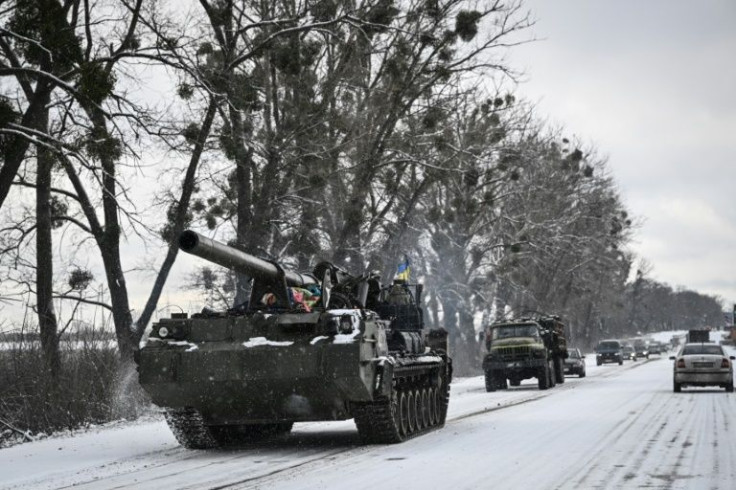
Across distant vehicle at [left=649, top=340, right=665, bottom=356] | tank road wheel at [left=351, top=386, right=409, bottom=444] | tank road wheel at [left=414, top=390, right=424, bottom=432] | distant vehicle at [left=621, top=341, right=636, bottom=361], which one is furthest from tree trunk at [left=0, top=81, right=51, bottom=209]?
distant vehicle at [left=649, top=340, right=665, bottom=356]

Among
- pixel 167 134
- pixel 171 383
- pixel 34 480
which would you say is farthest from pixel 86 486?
pixel 167 134

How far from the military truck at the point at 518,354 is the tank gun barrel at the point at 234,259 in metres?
17.5

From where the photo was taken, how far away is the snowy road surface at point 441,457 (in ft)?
36.4

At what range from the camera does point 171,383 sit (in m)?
14.5

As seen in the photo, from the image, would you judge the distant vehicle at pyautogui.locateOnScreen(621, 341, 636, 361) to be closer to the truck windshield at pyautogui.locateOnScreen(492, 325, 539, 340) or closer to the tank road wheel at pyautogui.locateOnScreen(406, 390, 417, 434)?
the truck windshield at pyautogui.locateOnScreen(492, 325, 539, 340)

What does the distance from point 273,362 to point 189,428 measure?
1.86m

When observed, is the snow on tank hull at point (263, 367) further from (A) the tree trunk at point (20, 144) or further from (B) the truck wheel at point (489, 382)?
(B) the truck wheel at point (489, 382)

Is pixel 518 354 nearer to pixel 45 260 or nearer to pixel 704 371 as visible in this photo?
pixel 704 371

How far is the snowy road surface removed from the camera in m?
11.1

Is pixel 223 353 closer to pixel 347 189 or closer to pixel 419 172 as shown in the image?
pixel 347 189

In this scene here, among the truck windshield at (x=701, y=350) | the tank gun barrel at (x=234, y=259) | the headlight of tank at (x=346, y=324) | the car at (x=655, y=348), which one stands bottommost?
the truck windshield at (x=701, y=350)

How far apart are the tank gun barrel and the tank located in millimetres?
19

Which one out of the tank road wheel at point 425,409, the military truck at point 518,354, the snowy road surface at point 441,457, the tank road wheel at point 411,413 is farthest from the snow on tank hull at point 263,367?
the military truck at point 518,354

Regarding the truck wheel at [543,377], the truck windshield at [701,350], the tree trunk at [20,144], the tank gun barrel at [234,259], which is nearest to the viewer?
the tank gun barrel at [234,259]
